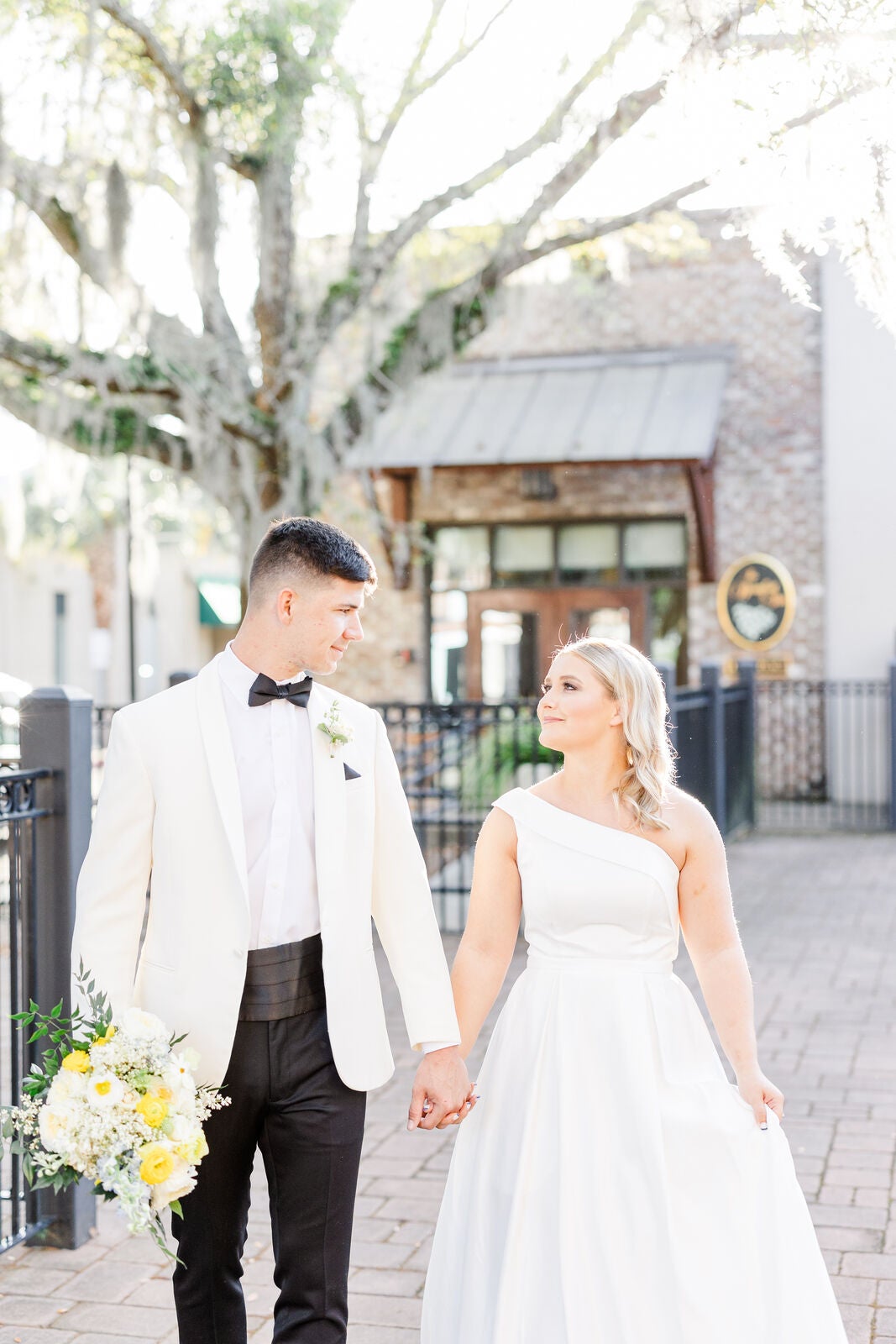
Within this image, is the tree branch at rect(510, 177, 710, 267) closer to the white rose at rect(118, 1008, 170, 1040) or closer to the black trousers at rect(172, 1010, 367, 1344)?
the black trousers at rect(172, 1010, 367, 1344)

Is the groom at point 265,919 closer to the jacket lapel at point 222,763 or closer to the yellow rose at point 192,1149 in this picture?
the jacket lapel at point 222,763

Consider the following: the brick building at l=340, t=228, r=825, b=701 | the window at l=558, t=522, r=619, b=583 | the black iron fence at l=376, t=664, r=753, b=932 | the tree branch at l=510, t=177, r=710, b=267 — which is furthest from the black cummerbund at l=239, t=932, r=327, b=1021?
the window at l=558, t=522, r=619, b=583

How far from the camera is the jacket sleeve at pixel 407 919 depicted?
2893mm

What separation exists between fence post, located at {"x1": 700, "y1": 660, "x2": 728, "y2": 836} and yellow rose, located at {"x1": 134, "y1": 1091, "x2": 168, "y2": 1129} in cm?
1070

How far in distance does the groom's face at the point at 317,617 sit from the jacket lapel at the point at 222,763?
177mm

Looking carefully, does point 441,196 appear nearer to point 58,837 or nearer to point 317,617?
point 58,837

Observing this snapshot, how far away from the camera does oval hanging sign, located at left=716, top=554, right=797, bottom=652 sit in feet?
55.9

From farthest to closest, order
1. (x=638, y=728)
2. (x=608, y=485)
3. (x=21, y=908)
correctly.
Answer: (x=608, y=485) → (x=21, y=908) → (x=638, y=728)

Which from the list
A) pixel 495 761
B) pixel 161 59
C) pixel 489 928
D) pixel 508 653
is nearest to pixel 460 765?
pixel 495 761

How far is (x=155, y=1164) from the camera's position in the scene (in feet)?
7.67

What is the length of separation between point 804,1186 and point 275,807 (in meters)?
2.88

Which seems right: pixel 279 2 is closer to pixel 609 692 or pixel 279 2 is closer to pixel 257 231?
pixel 257 231

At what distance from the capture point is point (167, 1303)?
3.91 metres

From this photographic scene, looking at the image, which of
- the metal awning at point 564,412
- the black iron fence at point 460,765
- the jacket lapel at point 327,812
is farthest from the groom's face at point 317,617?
the metal awning at point 564,412
